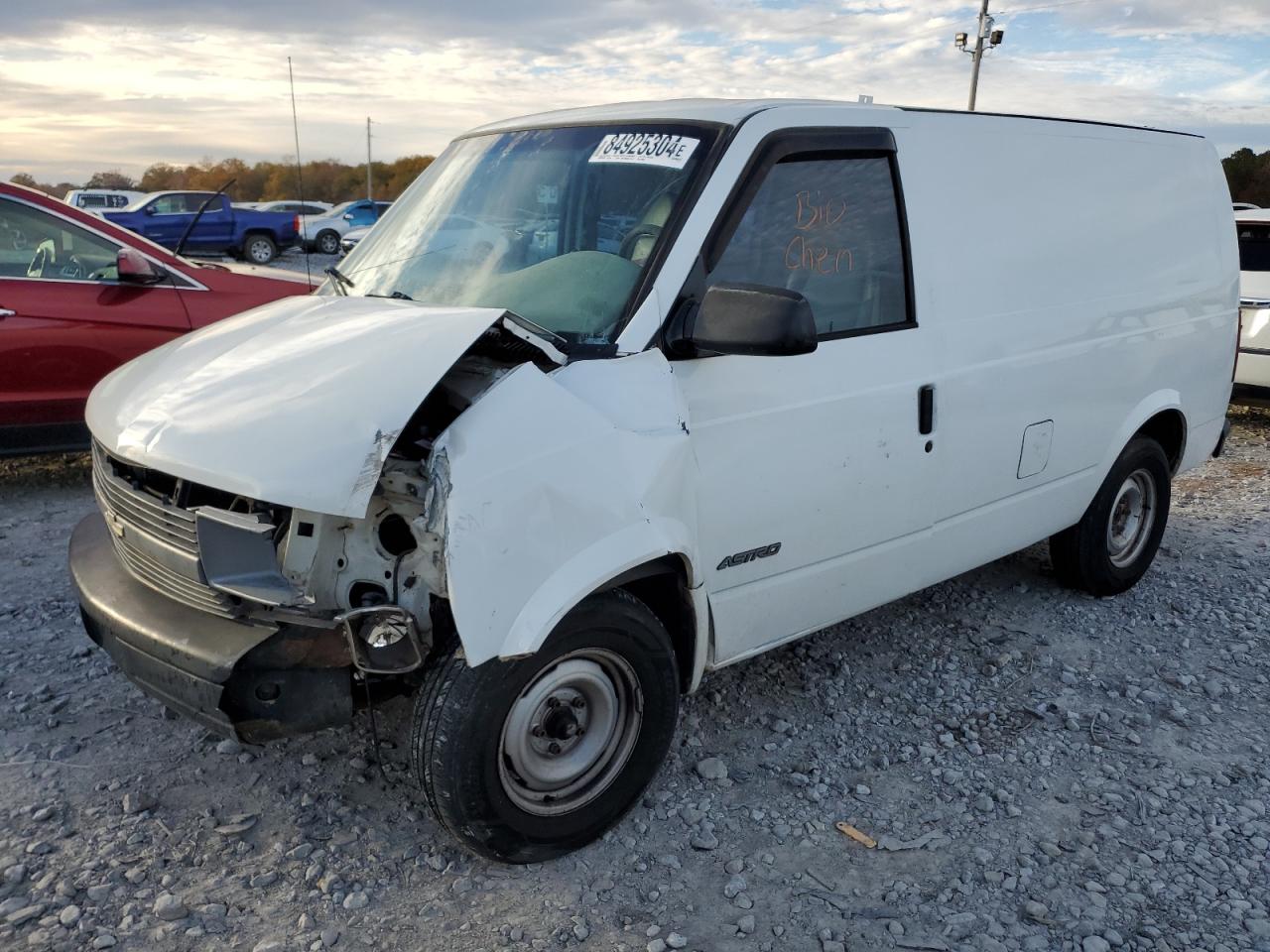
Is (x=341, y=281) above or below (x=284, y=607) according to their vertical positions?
above

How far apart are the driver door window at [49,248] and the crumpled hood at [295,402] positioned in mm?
3302

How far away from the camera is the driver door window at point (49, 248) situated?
594 centimetres

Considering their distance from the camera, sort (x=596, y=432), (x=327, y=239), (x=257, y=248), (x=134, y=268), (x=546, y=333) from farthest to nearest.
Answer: (x=327, y=239) → (x=257, y=248) → (x=134, y=268) → (x=546, y=333) → (x=596, y=432)

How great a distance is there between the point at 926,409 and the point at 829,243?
0.65 meters

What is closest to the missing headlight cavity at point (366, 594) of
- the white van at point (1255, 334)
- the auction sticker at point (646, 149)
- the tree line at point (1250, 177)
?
the auction sticker at point (646, 149)

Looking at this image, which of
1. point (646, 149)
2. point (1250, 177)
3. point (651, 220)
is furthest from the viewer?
point (1250, 177)

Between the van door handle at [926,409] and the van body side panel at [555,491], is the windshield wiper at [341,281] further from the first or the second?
the van door handle at [926,409]

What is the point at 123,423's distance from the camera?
2943mm

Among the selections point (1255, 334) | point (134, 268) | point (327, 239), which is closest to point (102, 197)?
Answer: point (327, 239)

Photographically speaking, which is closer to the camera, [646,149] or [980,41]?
[646,149]

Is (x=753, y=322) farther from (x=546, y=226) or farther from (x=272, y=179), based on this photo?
(x=272, y=179)

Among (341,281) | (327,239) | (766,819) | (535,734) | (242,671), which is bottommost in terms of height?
(327,239)

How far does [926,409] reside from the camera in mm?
3613

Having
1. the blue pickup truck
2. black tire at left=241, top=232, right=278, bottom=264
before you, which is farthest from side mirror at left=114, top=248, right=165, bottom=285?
black tire at left=241, top=232, right=278, bottom=264
